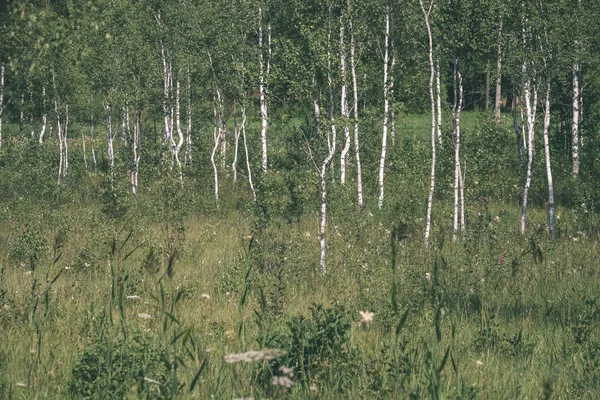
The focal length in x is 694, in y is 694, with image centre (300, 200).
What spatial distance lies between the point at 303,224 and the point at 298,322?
14.8m

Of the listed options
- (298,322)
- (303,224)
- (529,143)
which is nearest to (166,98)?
(303,224)

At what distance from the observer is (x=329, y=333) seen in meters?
5.39

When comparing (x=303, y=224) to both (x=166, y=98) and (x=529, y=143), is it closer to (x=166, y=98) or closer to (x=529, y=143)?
(x=529, y=143)

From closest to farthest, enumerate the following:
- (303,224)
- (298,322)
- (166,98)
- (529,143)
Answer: (298,322), (529,143), (303,224), (166,98)

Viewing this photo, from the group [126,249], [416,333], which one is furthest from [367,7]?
[416,333]

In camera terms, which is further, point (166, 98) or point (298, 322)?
point (166, 98)

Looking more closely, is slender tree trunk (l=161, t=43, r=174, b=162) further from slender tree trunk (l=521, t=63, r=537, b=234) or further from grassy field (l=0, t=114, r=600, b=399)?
slender tree trunk (l=521, t=63, r=537, b=234)

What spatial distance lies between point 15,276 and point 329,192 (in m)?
9.56

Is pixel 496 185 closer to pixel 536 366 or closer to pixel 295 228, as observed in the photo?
pixel 295 228

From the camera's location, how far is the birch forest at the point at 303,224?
16.4ft

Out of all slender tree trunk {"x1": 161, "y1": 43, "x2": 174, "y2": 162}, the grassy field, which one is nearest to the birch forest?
the grassy field

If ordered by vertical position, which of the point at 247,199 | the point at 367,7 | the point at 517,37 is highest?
the point at 367,7

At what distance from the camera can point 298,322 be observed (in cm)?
543

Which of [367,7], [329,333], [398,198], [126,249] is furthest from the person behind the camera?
[367,7]
